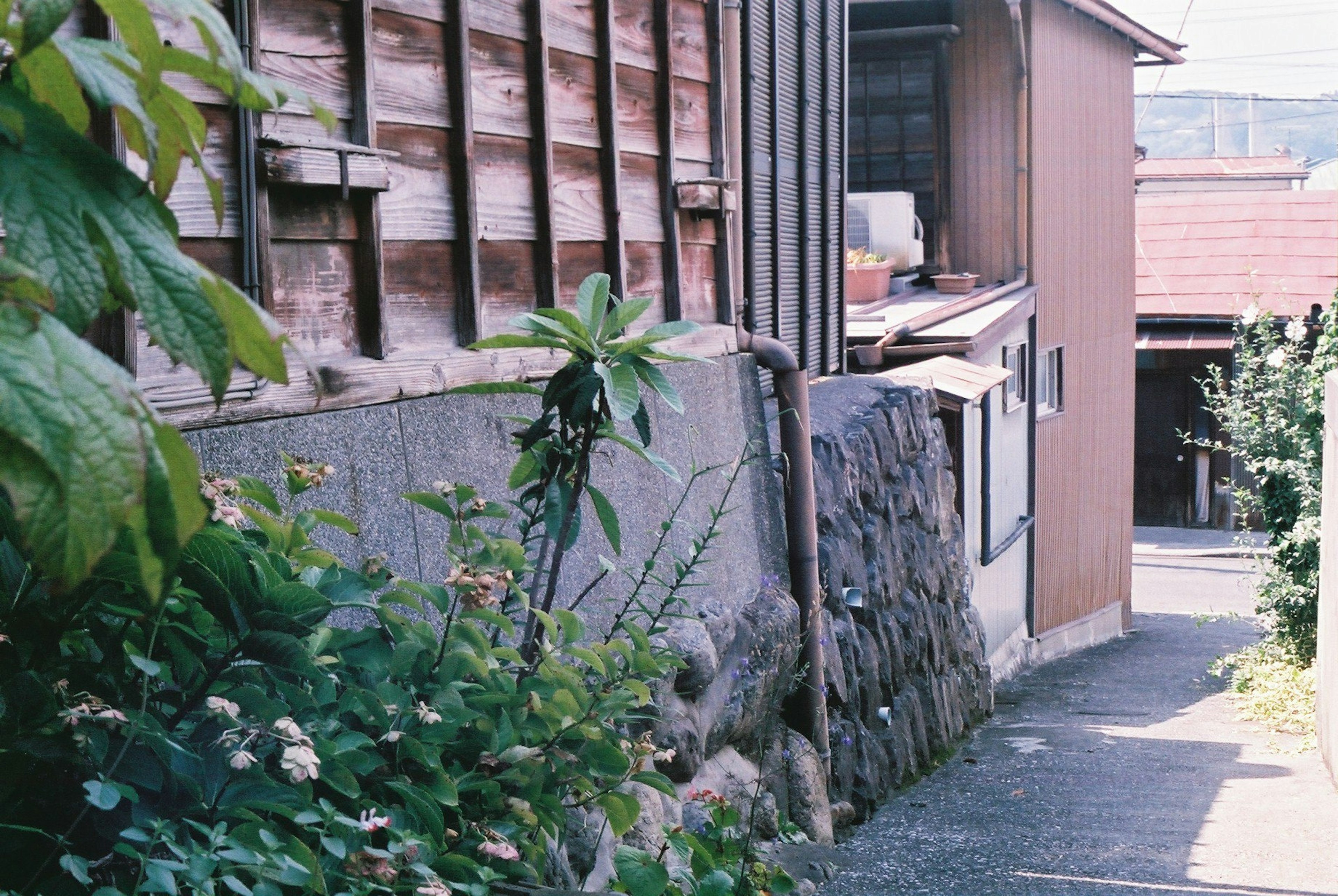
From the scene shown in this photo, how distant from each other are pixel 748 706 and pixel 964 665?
626cm

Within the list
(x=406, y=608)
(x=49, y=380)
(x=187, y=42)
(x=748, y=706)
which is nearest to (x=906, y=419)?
(x=748, y=706)

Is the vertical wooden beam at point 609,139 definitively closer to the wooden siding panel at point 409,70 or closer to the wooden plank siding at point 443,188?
the wooden plank siding at point 443,188

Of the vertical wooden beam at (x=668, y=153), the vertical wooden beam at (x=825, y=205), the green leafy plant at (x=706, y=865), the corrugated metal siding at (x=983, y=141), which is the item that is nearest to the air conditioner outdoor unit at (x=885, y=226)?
the corrugated metal siding at (x=983, y=141)

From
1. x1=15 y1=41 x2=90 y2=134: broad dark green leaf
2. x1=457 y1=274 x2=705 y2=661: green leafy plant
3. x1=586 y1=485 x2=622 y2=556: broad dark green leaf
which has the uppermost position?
x1=15 y1=41 x2=90 y2=134: broad dark green leaf

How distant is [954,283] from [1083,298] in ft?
11.9

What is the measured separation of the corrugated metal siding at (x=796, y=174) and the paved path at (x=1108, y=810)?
292 centimetres

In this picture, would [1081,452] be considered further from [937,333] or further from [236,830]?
[236,830]

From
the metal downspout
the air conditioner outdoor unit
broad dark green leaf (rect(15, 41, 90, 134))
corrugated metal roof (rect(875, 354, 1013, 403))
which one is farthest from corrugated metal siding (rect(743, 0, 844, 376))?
broad dark green leaf (rect(15, 41, 90, 134))

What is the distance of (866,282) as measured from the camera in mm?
13422

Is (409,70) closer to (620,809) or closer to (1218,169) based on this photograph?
(620,809)

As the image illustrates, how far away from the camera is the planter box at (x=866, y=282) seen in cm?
1334

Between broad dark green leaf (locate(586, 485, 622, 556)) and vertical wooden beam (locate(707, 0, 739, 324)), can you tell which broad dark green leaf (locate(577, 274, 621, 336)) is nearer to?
broad dark green leaf (locate(586, 485, 622, 556))

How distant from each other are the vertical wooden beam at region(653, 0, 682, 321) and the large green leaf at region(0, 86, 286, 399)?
13.5 ft

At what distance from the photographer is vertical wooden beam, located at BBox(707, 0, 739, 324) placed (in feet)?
18.0
